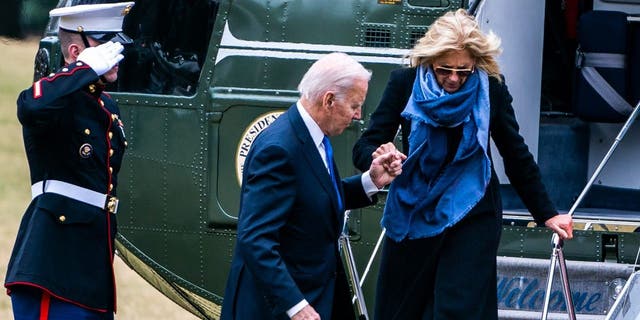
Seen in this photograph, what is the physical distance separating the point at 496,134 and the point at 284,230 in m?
1.10

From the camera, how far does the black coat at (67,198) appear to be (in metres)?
5.78

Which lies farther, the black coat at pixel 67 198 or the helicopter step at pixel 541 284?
the helicopter step at pixel 541 284

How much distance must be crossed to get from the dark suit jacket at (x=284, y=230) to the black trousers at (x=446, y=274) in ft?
1.78

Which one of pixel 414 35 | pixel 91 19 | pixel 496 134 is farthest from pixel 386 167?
pixel 414 35

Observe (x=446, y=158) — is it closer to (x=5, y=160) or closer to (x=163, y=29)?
(x=163, y=29)

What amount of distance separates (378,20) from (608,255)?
1.55 meters

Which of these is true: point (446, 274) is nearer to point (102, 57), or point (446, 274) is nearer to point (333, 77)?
point (333, 77)

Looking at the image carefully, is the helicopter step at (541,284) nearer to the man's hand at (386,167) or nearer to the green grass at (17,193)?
the man's hand at (386,167)

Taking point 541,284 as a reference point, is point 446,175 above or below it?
above

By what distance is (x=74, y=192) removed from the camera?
589cm

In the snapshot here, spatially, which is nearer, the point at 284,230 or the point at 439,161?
the point at 284,230

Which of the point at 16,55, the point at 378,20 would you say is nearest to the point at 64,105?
the point at 378,20

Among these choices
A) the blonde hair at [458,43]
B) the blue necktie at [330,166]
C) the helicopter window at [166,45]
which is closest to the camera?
the blue necktie at [330,166]

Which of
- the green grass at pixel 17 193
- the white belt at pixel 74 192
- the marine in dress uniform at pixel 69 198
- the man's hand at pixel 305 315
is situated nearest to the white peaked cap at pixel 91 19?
the marine in dress uniform at pixel 69 198
